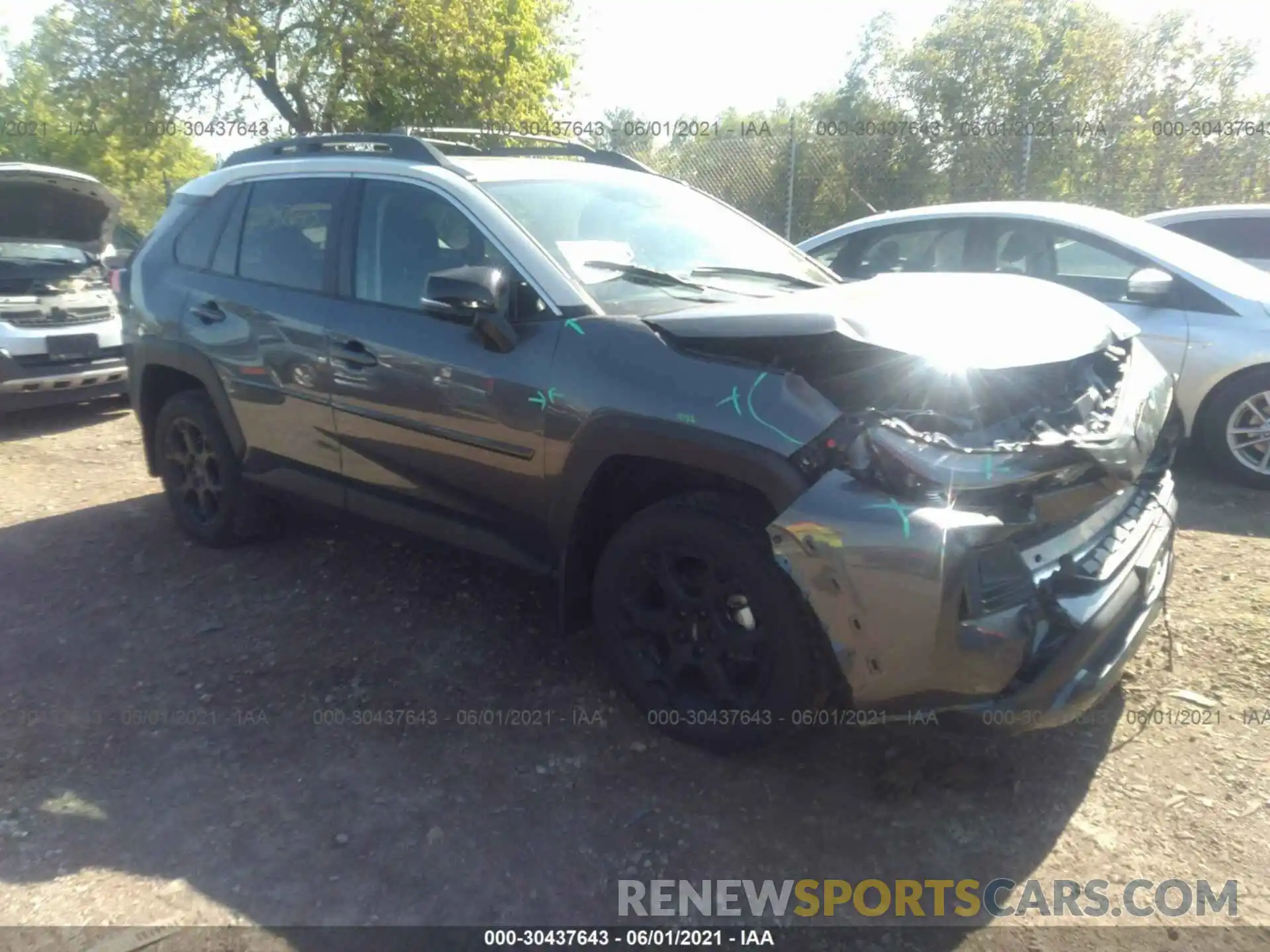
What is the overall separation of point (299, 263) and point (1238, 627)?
4.16 m

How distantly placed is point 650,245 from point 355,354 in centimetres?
123

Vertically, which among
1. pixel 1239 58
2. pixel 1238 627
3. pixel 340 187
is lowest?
pixel 1238 627

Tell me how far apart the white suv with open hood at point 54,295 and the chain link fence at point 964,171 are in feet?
24.4

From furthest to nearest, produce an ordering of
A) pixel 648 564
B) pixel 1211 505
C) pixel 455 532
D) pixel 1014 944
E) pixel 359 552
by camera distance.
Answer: pixel 1211 505 < pixel 359 552 < pixel 455 532 < pixel 648 564 < pixel 1014 944

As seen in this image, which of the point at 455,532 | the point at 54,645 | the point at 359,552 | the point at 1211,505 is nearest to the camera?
the point at 455,532

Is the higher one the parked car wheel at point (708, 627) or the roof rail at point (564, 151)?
the roof rail at point (564, 151)

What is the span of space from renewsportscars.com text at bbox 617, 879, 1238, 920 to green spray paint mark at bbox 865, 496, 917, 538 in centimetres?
97

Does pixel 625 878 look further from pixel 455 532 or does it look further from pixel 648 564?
pixel 455 532

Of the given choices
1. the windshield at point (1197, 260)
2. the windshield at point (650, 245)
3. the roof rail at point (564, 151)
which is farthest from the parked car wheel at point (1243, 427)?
the roof rail at point (564, 151)

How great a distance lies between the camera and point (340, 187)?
13.2ft

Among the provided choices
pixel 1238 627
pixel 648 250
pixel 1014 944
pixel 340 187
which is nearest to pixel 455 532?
pixel 648 250

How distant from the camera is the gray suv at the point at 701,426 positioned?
2.50 meters

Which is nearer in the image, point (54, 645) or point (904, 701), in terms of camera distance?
point (904, 701)

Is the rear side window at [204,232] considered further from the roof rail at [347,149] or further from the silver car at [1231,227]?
the silver car at [1231,227]
